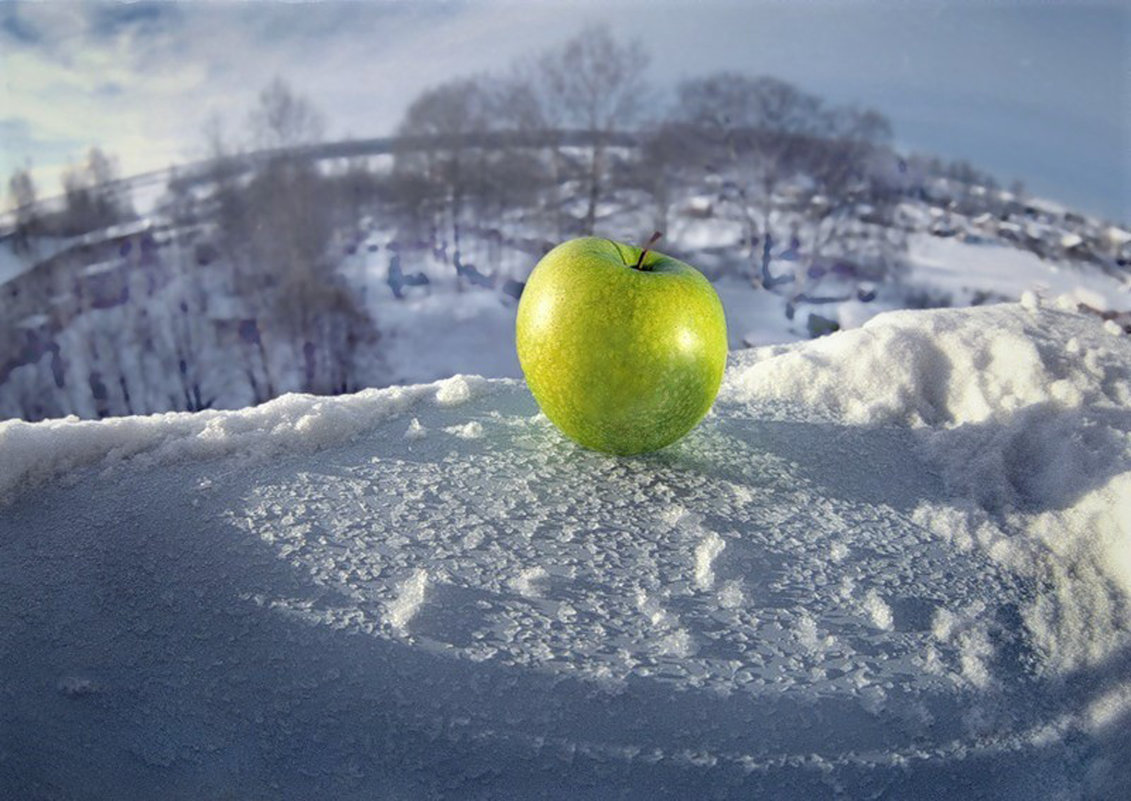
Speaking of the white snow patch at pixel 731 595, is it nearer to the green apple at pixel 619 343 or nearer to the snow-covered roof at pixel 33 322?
the green apple at pixel 619 343

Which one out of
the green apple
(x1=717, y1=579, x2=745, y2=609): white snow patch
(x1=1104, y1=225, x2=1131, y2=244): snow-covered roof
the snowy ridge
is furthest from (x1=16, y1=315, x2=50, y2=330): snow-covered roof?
(x1=1104, y1=225, x2=1131, y2=244): snow-covered roof

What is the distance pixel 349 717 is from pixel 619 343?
1.20 ft

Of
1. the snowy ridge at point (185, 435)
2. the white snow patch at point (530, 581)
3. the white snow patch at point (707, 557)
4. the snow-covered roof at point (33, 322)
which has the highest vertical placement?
the snowy ridge at point (185, 435)

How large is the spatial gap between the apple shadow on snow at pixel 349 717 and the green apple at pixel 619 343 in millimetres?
220

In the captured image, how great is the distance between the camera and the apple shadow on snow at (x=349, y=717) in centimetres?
50

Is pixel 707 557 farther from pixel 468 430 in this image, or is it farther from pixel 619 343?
pixel 468 430

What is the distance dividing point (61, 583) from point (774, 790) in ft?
1.60

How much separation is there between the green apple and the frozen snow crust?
5 cm

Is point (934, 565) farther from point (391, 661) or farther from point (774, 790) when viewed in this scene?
point (391, 661)

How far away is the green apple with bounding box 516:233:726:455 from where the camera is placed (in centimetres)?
77

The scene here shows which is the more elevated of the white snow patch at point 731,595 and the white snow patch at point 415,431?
the white snow patch at point 415,431

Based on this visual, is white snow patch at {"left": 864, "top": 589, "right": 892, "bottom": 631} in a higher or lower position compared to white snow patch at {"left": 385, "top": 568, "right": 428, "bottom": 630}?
lower

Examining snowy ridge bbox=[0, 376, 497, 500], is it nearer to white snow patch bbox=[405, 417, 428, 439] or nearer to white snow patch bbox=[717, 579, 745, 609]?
white snow patch bbox=[405, 417, 428, 439]

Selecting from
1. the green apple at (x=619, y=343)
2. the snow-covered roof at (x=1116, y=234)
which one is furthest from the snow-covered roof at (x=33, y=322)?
the snow-covered roof at (x=1116, y=234)
